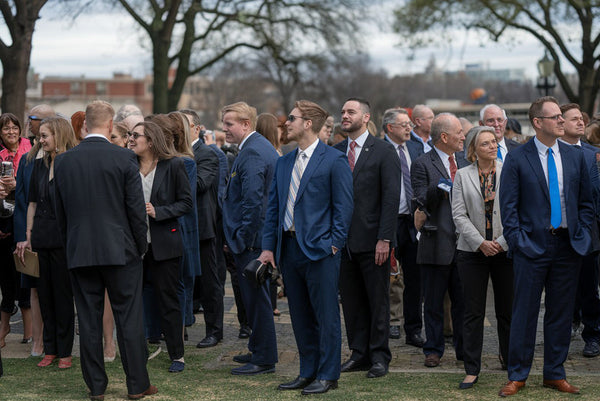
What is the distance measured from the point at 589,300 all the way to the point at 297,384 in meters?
3.42

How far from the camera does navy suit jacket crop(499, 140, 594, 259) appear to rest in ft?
22.1

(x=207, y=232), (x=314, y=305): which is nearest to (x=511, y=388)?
(x=314, y=305)

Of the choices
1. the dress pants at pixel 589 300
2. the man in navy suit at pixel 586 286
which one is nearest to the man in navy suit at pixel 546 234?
the man in navy suit at pixel 586 286

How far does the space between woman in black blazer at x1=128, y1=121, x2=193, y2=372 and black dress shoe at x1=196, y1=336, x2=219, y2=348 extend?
3.54 feet

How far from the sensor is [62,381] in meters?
7.39

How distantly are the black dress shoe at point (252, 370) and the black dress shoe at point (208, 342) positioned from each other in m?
1.23

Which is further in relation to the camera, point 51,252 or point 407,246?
point 407,246

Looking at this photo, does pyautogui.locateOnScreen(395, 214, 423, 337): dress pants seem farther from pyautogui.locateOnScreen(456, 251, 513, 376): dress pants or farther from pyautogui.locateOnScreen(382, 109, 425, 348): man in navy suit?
pyautogui.locateOnScreen(456, 251, 513, 376): dress pants

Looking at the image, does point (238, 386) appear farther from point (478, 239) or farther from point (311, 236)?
point (478, 239)

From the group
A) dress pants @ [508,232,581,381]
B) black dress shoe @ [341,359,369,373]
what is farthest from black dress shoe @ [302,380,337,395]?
dress pants @ [508,232,581,381]

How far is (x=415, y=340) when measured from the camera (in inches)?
354

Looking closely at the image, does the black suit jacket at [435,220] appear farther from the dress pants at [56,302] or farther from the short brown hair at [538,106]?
the dress pants at [56,302]

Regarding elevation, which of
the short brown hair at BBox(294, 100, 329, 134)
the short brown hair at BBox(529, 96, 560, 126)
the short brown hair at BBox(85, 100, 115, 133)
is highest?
the short brown hair at BBox(529, 96, 560, 126)

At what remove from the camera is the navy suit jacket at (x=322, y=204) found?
6.84 meters
